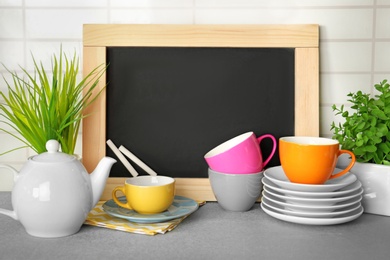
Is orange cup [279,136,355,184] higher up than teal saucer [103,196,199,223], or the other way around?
orange cup [279,136,355,184]

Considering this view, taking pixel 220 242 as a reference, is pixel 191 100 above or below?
above

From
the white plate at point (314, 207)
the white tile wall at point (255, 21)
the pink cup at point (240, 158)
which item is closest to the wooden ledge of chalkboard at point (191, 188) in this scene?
the pink cup at point (240, 158)

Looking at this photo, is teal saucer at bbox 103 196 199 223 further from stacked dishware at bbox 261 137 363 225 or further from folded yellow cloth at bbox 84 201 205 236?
stacked dishware at bbox 261 137 363 225

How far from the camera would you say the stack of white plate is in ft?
3.62

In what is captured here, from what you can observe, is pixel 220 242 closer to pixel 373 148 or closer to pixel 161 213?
pixel 161 213

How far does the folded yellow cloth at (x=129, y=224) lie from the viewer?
42.1 inches

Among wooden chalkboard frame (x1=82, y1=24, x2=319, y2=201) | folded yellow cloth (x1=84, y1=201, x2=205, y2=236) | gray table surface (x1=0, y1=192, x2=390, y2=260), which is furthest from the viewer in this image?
wooden chalkboard frame (x1=82, y1=24, x2=319, y2=201)

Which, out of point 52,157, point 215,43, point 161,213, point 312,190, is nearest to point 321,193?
point 312,190

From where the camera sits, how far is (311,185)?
111 centimetres

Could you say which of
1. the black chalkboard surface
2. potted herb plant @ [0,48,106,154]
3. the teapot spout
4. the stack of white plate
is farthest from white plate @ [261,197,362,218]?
potted herb plant @ [0,48,106,154]

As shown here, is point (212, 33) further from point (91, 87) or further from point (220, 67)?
point (91, 87)

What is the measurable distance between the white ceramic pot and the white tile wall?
0.20 m

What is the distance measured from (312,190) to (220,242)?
0.80 ft

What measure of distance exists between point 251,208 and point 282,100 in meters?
0.30
